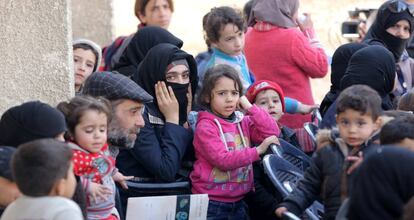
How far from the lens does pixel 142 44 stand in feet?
25.8

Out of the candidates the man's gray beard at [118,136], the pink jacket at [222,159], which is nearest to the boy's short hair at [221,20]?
the pink jacket at [222,159]

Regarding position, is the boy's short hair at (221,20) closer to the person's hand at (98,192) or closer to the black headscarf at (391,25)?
the black headscarf at (391,25)

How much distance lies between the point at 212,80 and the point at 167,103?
32cm

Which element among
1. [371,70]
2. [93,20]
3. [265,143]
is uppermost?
[371,70]

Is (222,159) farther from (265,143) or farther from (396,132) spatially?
(396,132)

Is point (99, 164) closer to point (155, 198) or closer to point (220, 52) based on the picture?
point (155, 198)

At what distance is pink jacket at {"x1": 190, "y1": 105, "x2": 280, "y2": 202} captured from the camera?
676cm

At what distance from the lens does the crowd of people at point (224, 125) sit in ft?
16.4

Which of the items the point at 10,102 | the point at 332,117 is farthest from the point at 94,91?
the point at 332,117

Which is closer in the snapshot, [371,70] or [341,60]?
[371,70]

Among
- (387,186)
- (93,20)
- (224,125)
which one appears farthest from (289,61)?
(93,20)

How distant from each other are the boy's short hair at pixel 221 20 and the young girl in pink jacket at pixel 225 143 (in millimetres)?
992

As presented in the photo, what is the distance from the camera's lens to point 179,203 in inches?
260

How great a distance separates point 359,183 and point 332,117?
6.82 feet
